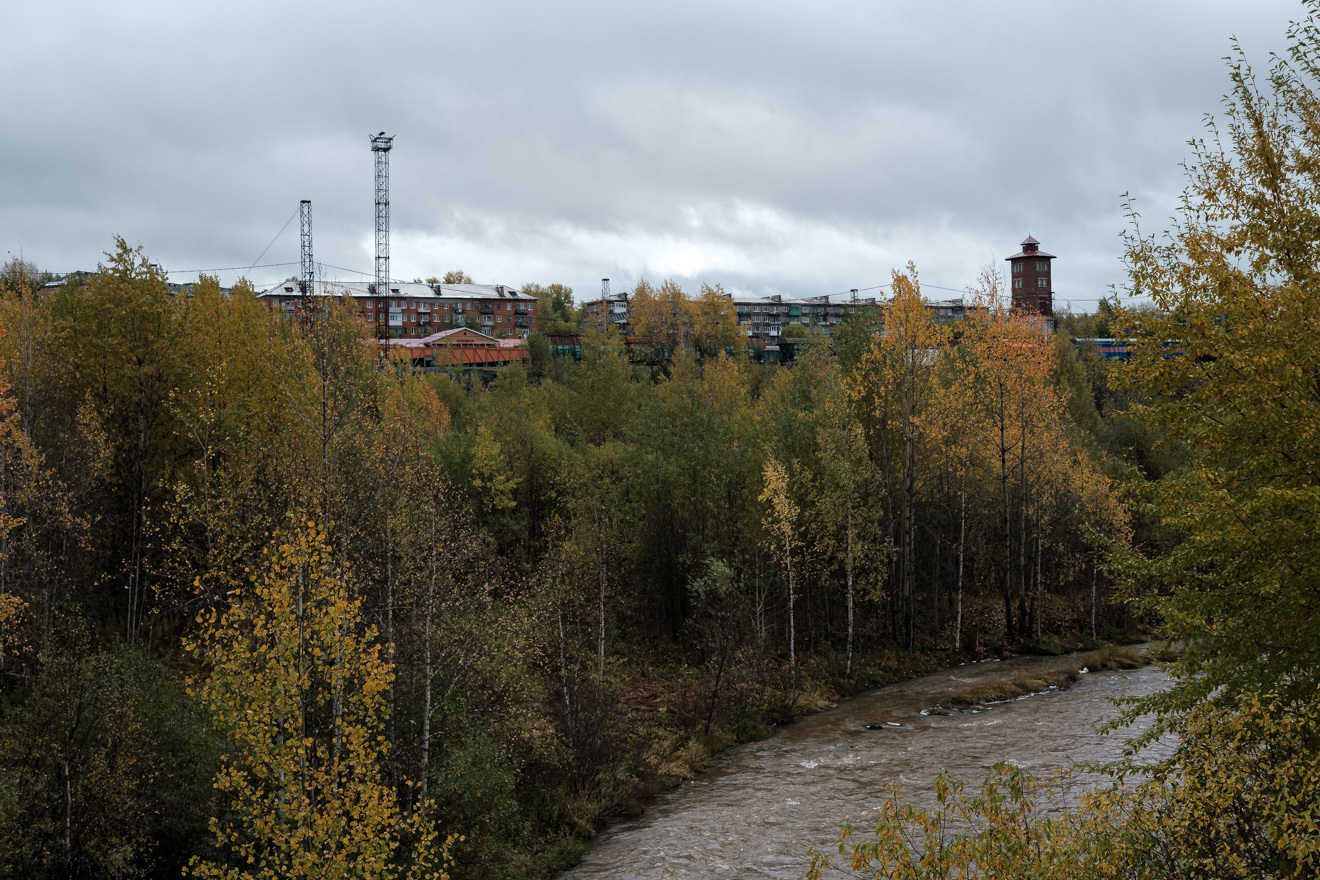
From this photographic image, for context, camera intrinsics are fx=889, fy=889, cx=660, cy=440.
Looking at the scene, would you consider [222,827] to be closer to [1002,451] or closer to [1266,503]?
[1266,503]

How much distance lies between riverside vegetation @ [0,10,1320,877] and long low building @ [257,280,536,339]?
340 feet

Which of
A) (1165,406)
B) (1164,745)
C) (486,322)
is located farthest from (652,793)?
(486,322)

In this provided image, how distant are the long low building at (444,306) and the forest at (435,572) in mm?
100865

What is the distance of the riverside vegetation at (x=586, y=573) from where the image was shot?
1361cm

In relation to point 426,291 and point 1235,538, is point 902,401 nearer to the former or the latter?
point 1235,538

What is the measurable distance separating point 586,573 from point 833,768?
10.9 m

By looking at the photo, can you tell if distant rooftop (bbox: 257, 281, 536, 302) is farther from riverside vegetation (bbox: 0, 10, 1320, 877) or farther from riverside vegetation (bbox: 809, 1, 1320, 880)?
riverside vegetation (bbox: 809, 1, 1320, 880)

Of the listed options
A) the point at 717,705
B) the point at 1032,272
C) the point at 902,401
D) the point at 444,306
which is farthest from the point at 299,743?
the point at 444,306

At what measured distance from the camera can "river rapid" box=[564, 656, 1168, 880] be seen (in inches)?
824

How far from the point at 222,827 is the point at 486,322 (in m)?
159

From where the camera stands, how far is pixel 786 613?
1718 inches

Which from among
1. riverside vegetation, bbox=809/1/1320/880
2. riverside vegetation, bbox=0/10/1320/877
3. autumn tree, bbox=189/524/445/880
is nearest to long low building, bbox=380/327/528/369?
riverside vegetation, bbox=0/10/1320/877

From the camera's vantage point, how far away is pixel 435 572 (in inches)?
823

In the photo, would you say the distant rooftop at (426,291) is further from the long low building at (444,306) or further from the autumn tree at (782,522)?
the autumn tree at (782,522)
